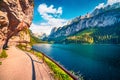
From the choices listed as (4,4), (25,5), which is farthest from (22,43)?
(4,4)

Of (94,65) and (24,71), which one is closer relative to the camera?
(24,71)

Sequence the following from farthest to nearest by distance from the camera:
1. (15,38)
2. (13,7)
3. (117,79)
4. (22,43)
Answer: (22,43) < (15,38) < (117,79) < (13,7)

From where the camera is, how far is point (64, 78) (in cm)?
2059

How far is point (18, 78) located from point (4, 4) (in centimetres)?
1612

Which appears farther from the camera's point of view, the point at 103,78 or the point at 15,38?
the point at 15,38

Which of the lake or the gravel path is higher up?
the gravel path

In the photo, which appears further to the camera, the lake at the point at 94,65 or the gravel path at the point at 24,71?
the lake at the point at 94,65

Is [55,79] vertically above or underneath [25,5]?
underneath

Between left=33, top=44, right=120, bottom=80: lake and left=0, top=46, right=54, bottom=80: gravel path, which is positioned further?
left=33, top=44, right=120, bottom=80: lake

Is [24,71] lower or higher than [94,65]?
higher

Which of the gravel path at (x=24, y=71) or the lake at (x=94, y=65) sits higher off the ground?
the gravel path at (x=24, y=71)

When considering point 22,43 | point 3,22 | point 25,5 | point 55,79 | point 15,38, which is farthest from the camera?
point 22,43

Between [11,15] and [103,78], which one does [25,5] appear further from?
[103,78]

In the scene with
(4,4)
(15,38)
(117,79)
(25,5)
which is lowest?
(117,79)
